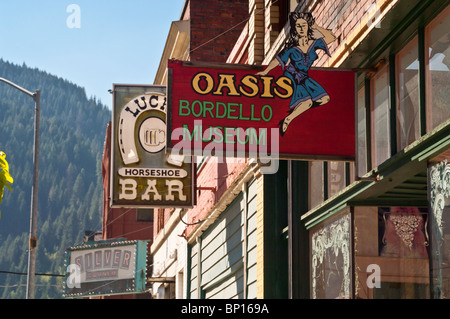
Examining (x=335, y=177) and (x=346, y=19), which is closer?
(x=346, y=19)

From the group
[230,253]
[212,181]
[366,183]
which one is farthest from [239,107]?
[212,181]

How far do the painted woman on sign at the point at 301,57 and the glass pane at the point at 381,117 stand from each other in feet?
1.79

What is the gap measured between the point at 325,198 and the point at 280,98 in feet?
6.05

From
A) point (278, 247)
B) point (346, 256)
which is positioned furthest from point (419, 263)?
point (278, 247)

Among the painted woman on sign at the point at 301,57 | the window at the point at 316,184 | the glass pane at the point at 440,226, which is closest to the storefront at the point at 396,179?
the glass pane at the point at 440,226

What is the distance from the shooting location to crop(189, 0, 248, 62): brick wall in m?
20.8

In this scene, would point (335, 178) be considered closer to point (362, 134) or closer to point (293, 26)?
point (362, 134)

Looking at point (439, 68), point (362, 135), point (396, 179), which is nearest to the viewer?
point (439, 68)

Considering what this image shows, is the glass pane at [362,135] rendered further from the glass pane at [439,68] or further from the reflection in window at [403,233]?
the glass pane at [439,68]

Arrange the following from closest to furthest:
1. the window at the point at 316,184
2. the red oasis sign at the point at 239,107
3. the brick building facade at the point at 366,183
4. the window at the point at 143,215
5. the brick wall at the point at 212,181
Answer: the brick building facade at the point at 366,183 < the red oasis sign at the point at 239,107 < the window at the point at 316,184 < the brick wall at the point at 212,181 < the window at the point at 143,215

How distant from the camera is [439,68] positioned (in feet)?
25.5

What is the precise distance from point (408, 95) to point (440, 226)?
160 centimetres

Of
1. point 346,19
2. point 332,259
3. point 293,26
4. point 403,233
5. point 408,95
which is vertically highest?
point 346,19

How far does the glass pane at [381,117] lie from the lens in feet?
29.4
